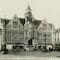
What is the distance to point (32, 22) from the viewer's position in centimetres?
118

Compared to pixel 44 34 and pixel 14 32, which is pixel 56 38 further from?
pixel 14 32

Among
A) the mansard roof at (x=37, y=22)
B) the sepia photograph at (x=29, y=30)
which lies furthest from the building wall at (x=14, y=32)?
the mansard roof at (x=37, y=22)

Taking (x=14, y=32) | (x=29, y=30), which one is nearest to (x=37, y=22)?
(x=29, y=30)

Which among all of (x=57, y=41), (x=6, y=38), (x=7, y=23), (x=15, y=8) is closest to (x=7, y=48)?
(x=6, y=38)

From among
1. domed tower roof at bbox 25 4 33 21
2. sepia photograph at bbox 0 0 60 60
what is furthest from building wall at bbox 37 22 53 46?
domed tower roof at bbox 25 4 33 21

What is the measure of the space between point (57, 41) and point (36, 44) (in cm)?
19

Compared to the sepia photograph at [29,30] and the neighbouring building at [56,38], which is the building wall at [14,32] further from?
the neighbouring building at [56,38]

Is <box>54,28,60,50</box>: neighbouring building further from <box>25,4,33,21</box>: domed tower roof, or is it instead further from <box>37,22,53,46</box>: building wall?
<box>25,4,33,21</box>: domed tower roof

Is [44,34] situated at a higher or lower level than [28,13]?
lower

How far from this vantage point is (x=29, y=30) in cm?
118

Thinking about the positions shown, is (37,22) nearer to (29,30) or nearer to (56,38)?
(29,30)

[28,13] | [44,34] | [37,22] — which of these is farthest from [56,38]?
[28,13]

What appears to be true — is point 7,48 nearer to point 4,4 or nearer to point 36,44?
point 36,44

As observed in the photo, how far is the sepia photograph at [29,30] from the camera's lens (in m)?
1.13
